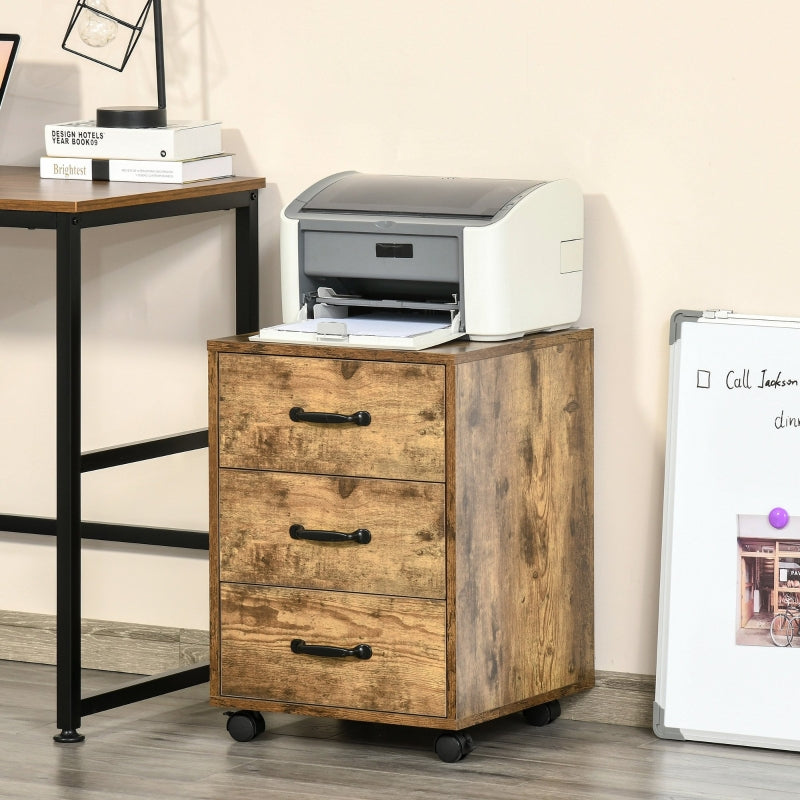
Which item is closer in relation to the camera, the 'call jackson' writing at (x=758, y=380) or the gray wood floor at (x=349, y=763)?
the gray wood floor at (x=349, y=763)

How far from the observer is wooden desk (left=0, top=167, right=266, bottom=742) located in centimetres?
262

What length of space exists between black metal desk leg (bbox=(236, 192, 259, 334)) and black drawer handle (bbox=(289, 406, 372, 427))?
50 cm

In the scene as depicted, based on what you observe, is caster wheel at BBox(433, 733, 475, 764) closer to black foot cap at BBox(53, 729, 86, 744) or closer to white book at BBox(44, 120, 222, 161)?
black foot cap at BBox(53, 729, 86, 744)

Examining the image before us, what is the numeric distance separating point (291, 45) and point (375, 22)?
7.2 inches

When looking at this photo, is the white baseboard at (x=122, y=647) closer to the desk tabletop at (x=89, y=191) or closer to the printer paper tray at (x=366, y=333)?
the printer paper tray at (x=366, y=333)

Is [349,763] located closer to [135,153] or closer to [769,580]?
[769,580]

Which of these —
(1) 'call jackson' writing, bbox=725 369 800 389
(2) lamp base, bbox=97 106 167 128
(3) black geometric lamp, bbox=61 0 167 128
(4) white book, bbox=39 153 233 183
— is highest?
(3) black geometric lamp, bbox=61 0 167 128

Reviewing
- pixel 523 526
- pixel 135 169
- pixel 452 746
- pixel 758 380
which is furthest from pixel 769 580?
pixel 135 169

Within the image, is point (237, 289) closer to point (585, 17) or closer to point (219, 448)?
point (219, 448)

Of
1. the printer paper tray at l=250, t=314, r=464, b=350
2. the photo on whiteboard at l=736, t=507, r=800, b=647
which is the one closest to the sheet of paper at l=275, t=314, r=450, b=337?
the printer paper tray at l=250, t=314, r=464, b=350

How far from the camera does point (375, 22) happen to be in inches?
118

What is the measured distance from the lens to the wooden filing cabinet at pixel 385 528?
2.56 meters

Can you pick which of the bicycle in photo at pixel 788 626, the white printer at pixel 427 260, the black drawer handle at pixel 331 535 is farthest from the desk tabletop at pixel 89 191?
the bicycle in photo at pixel 788 626

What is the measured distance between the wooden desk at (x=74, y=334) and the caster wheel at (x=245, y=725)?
0.16 m
